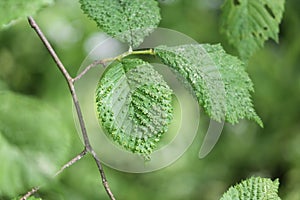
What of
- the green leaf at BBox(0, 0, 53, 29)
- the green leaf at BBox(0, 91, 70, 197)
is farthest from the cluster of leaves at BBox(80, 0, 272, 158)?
the green leaf at BBox(0, 91, 70, 197)

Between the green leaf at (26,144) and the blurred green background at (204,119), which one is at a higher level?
the green leaf at (26,144)

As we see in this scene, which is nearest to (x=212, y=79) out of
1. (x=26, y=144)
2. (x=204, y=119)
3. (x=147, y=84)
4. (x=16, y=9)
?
(x=147, y=84)

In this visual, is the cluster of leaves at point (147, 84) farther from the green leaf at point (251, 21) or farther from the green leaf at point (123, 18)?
the green leaf at point (251, 21)

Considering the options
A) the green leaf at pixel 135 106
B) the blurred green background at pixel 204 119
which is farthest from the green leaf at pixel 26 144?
the blurred green background at pixel 204 119

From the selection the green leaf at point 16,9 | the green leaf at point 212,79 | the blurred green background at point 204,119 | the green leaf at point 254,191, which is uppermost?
the green leaf at point 16,9

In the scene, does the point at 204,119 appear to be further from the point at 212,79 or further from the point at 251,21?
the point at 212,79

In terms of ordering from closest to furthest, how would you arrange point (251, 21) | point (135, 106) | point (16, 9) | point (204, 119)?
point (16, 9) < point (135, 106) < point (251, 21) < point (204, 119)
